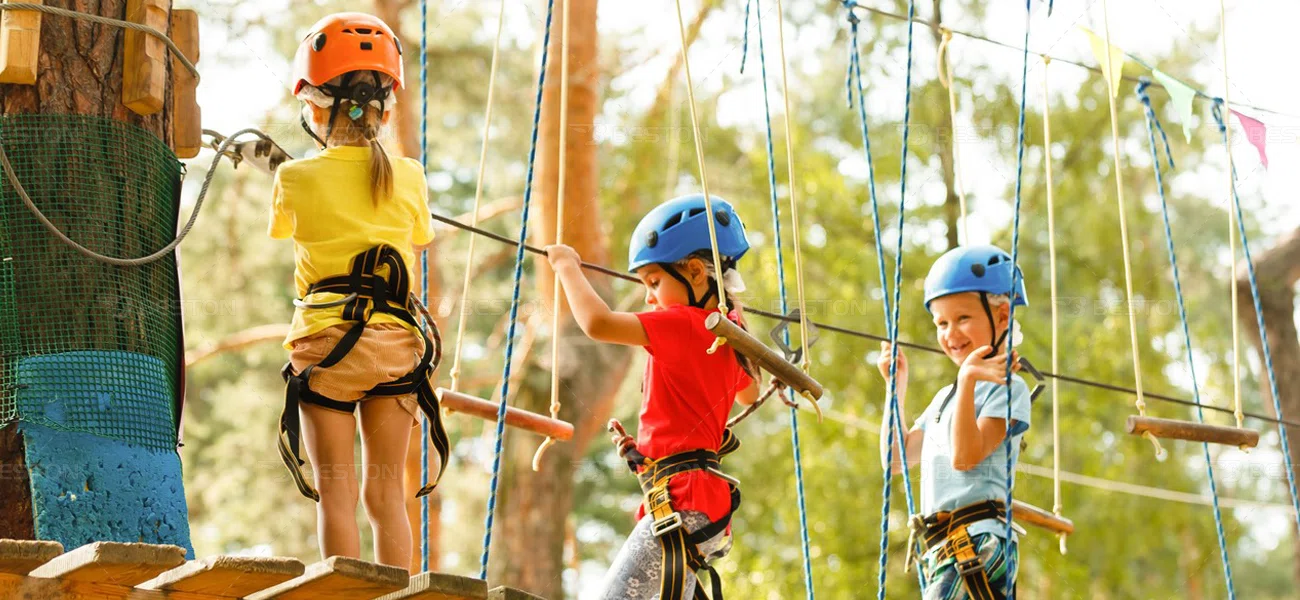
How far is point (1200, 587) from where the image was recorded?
14.2 metres

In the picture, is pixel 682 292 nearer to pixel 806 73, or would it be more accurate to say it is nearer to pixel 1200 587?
pixel 806 73

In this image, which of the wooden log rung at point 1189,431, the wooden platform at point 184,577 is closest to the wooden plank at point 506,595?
the wooden platform at point 184,577

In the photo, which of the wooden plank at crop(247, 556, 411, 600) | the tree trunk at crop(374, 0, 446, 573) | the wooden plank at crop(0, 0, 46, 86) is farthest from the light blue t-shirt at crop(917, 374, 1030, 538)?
the tree trunk at crop(374, 0, 446, 573)

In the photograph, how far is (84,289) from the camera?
115 inches

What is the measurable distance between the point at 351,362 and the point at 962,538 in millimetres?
1518

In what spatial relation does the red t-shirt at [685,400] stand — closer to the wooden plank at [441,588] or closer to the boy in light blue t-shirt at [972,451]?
Answer: the boy in light blue t-shirt at [972,451]

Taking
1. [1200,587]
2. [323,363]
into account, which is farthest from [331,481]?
[1200,587]

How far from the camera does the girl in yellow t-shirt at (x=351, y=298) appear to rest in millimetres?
2908

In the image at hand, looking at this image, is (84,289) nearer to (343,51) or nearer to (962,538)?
(343,51)

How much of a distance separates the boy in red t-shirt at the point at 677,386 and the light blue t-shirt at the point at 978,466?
564 millimetres

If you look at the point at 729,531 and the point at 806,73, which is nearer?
the point at 729,531

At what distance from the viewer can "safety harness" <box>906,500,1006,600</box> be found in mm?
3494

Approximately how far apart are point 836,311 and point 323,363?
7.55 metres

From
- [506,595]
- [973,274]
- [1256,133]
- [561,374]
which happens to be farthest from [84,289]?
[561,374]
